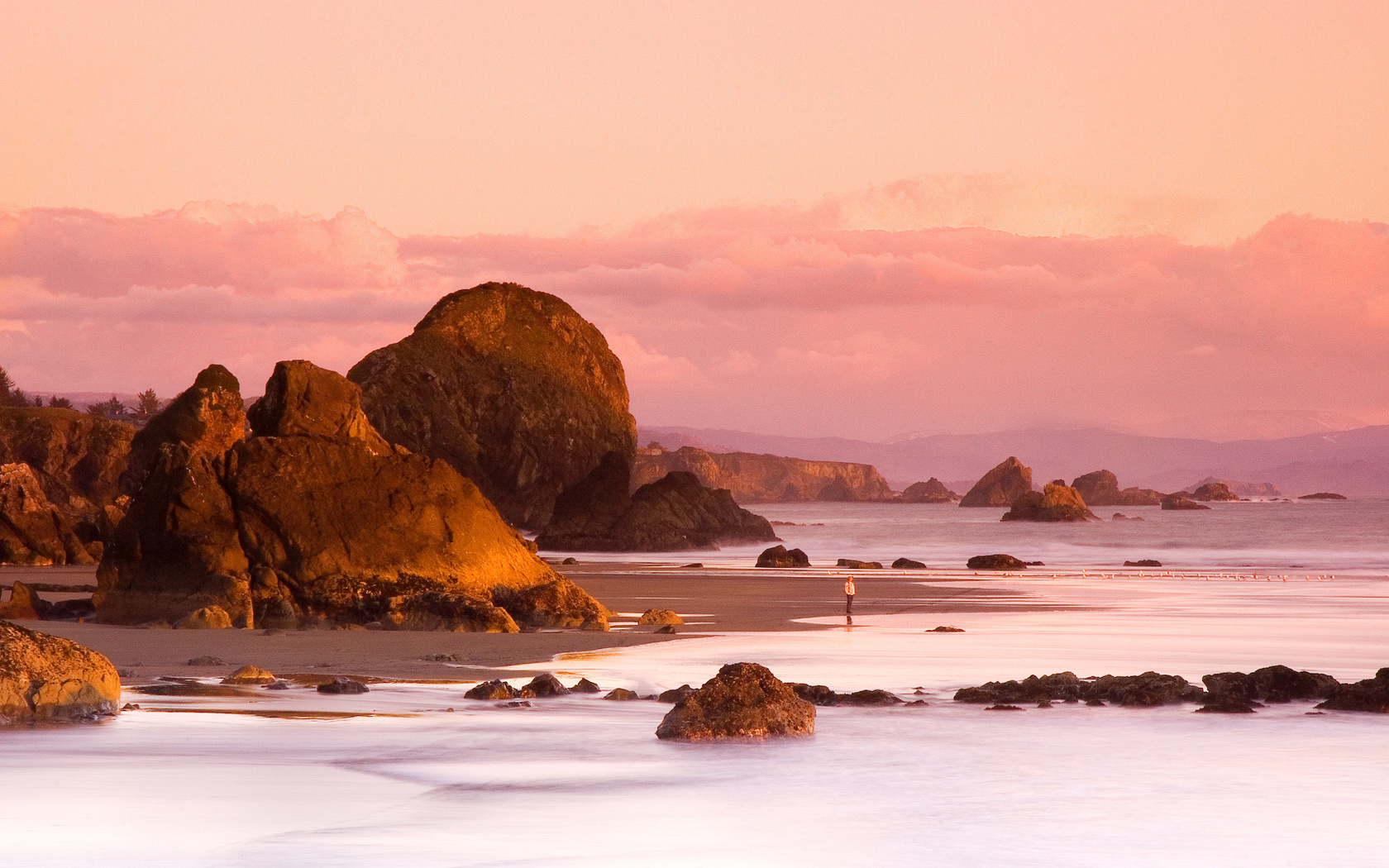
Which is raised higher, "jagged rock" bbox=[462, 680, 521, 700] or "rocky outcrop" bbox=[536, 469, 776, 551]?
"rocky outcrop" bbox=[536, 469, 776, 551]

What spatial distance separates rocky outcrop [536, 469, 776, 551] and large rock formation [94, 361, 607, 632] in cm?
4816

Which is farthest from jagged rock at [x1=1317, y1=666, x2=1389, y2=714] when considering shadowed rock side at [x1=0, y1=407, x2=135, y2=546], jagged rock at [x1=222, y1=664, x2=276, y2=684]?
shadowed rock side at [x1=0, y1=407, x2=135, y2=546]

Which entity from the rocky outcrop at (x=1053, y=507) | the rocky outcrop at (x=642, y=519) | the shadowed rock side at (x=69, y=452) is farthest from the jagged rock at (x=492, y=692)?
the rocky outcrop at (x=1053, y=507)

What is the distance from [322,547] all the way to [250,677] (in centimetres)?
882

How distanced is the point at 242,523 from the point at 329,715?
12432 millimetres

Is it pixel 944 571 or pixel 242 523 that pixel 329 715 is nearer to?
pixel 242 523

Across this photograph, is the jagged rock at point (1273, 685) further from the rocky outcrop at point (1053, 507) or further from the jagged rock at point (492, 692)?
the rocky outcrop at point (1053, 507)

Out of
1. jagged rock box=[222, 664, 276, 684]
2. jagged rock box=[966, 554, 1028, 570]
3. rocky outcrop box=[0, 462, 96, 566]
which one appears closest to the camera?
jagged rock box=[222, 664, 276, 684]

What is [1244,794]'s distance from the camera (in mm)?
12070

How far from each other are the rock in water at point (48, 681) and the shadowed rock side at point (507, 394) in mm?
93585

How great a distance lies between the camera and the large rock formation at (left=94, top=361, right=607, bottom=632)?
2553 cm

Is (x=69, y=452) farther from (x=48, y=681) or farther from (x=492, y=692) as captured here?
(x=48, y=681)

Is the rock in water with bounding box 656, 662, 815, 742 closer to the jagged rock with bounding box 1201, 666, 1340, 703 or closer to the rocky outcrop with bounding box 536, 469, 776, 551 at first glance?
the jagged rock with bounding box 1201, 666, 1340, 703

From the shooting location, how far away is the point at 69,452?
72625 mm
